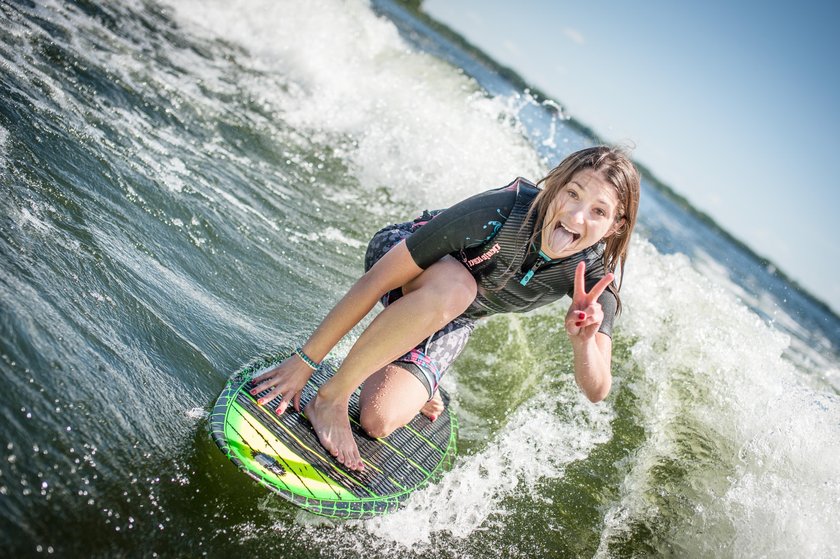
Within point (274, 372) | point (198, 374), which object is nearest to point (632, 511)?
point (274, 372)

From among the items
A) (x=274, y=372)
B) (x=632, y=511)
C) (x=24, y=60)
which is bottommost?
(x=24, y=60)

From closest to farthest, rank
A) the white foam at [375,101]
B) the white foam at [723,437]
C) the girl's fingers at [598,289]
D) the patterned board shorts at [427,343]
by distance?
the girl's fingers at [598,289] → the patterned board shorts at [427,343] → the white foam at [723,437] → the white foam at [375,101]

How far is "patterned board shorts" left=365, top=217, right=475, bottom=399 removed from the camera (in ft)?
10.2

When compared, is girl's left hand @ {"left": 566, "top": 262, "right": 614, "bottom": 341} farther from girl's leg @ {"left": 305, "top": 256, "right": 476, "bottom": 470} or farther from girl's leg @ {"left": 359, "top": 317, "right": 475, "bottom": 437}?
girl's leg @ {"left": 359, "top": 317, "right": 475, "bottom": 437}

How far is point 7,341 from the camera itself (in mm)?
2152

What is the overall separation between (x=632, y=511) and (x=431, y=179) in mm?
5315

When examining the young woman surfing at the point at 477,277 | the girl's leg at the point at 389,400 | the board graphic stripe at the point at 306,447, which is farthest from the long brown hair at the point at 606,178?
the board graphic stripe at the point at 306,447

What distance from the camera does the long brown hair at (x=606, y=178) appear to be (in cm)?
273

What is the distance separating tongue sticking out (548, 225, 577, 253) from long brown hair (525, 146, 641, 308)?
3.3 inches

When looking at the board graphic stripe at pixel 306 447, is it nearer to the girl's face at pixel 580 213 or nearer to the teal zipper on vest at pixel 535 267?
the teal zipper on vest at pixel 535 267

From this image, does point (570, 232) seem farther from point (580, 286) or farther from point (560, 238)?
point (580, 286)

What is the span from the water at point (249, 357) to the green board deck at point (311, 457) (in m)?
0.09

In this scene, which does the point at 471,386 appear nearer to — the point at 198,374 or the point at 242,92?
the point at 198,374

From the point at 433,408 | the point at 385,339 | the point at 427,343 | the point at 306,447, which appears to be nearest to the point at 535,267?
the point at 427,343
